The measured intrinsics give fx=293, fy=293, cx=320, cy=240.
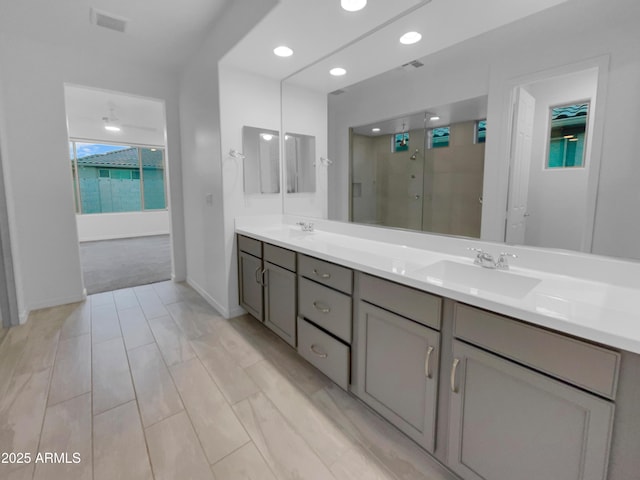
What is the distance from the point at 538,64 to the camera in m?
1.26

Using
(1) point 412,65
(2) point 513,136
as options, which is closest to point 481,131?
(2) point 513,136

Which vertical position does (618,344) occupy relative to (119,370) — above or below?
above

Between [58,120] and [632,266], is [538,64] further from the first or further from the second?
[58,120]

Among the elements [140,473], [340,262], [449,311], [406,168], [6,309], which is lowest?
[140,473]

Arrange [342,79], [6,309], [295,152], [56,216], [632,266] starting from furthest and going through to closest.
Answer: [56,216], [295,152], [6,309], [342,79], [632,266]

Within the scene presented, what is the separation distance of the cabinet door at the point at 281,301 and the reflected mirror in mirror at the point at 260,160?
0.89m

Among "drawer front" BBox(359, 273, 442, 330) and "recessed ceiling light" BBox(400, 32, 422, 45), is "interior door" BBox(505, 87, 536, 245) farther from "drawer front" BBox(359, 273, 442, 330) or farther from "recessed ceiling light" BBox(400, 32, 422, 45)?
"recessed ceiling light" BBox(400, 32, 422, 45)

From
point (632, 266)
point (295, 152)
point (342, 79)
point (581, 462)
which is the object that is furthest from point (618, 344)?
point (295, 152)

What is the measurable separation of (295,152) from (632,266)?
236cm

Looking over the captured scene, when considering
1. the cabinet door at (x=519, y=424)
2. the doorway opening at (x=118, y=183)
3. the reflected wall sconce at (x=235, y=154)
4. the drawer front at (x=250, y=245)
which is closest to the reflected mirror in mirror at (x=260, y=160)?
the reflected wall sconce at (x=235, y=154)

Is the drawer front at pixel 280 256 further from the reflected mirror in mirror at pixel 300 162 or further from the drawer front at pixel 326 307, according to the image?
the reflected mirror in mirror at pixel 300 162

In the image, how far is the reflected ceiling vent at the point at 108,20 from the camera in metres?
2.32

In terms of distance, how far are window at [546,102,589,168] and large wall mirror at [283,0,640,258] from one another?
0.4 inches

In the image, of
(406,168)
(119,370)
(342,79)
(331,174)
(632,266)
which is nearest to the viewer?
(632,266)
